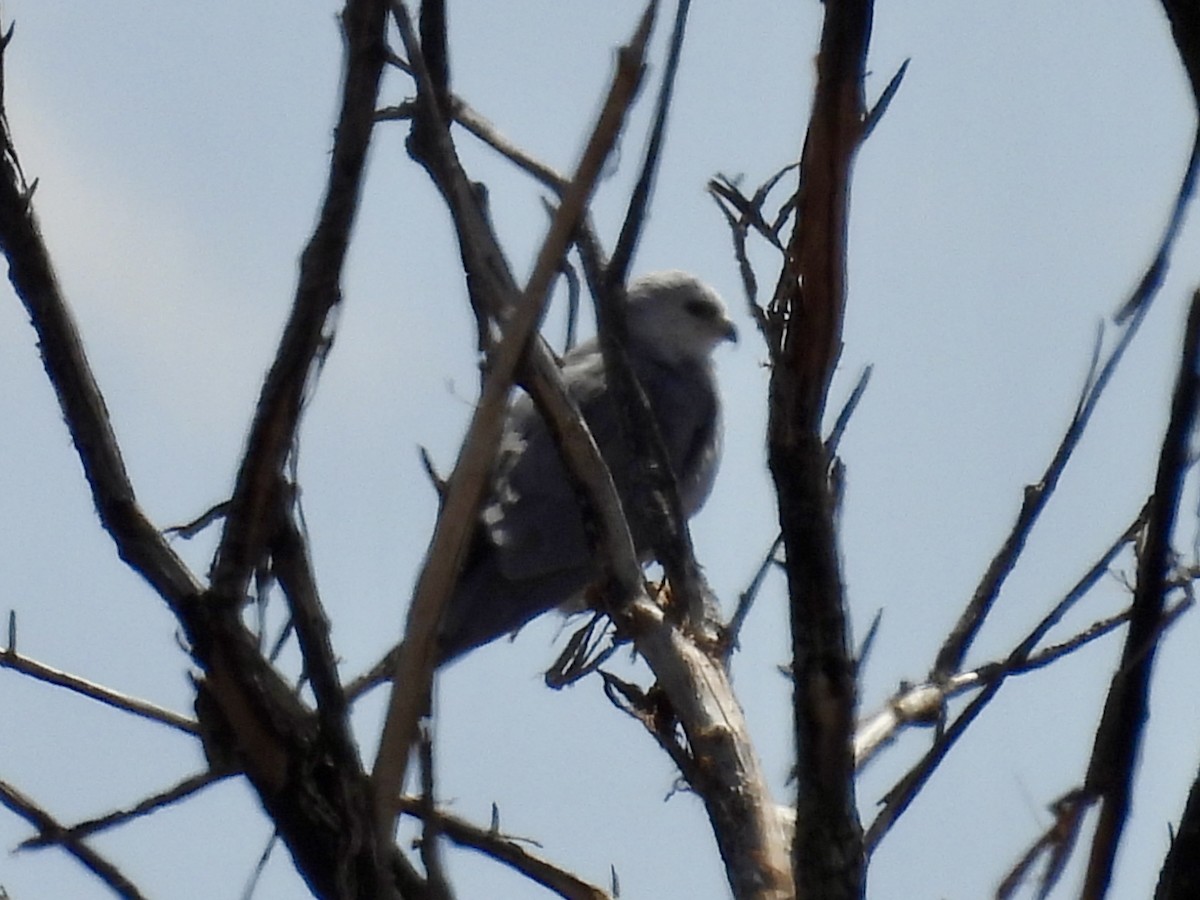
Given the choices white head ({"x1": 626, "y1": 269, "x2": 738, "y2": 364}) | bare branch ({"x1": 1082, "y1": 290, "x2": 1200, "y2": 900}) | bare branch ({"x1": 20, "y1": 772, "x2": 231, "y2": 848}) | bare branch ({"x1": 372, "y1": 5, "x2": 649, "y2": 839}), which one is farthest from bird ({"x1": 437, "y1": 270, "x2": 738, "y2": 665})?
bare branch ({"x1": 372, "y1": 5, "x2": 649, "y2": 839})

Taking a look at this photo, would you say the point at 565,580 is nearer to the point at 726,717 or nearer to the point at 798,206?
the point at 726,717

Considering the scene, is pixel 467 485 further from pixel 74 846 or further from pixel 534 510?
pixel 534 510

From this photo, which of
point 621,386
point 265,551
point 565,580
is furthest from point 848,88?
point 565,580

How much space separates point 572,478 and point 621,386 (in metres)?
0.79

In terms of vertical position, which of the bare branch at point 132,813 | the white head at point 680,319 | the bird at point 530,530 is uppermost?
the white head at point 680,319

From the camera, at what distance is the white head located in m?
8.17

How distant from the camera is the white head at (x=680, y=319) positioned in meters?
8.17

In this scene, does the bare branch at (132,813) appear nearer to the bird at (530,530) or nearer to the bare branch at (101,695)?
the bare branch at (101,695)

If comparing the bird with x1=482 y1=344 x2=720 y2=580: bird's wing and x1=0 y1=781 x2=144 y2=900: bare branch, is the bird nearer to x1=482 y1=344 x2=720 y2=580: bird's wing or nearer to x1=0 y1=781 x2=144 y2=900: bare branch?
x1=482 y1=344 x2=720 y2=580: bird's wing

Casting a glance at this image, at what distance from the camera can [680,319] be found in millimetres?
8305

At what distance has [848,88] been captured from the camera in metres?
1.75

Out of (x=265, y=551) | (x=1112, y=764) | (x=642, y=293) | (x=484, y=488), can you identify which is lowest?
(x=1112, y=764)

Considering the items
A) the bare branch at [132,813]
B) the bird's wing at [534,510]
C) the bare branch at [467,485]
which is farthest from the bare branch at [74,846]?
the bird's wing at [534,510]

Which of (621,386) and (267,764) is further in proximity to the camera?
(621,386)
